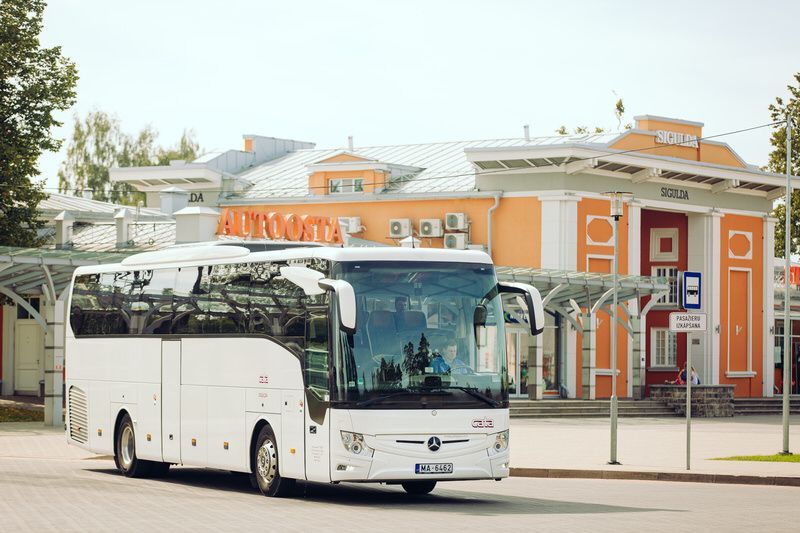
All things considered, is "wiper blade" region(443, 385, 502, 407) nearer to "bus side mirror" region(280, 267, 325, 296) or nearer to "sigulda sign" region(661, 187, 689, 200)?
"bus side mirror" region(280, 267, 325, 296)

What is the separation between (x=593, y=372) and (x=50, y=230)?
19519 millimetres

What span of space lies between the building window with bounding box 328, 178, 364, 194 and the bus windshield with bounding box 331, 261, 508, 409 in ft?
123

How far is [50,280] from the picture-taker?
111 feet

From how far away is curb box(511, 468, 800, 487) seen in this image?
74.5ft

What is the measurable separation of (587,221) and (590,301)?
14.2 feet

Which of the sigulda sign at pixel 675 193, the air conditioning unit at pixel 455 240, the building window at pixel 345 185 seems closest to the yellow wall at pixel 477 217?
the air conditioning unit at pixel 455 240

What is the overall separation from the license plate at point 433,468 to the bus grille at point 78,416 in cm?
873

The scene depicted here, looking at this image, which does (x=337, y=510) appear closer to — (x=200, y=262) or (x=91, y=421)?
(x=200, y=262)

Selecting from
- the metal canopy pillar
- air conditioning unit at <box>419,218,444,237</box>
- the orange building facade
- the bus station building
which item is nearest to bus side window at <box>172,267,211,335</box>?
the bus station building

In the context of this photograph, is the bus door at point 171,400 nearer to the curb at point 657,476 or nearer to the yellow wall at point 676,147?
the curb at point 657,476

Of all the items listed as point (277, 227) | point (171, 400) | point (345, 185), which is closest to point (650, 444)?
point (171, 400)

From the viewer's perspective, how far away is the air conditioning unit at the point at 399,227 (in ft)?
172

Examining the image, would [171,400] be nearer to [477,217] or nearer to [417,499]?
[417,499]

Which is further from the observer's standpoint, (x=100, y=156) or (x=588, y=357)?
(x=100, y=156)
